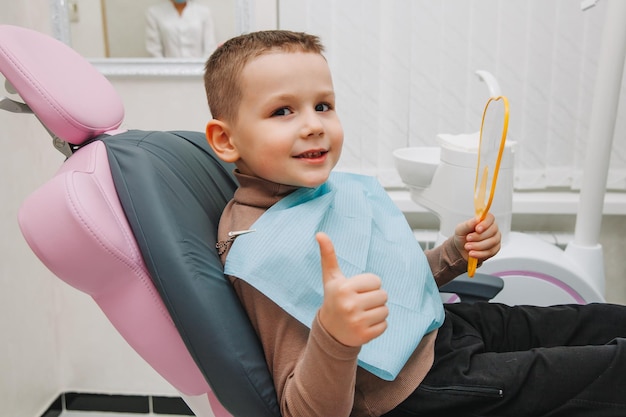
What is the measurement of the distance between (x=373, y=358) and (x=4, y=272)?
1353mm

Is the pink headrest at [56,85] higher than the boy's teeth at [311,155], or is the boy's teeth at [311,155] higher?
the pink headrest at [56,85]

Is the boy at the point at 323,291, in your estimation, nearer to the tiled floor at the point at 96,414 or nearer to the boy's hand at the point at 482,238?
the boy's hand at the point at 482,238

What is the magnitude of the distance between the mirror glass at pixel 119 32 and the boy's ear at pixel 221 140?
92cm

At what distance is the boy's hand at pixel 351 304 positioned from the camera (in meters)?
0.70

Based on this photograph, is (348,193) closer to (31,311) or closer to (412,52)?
(412,52)

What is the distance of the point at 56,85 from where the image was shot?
35.3 inches

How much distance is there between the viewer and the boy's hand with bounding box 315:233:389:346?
70 cm

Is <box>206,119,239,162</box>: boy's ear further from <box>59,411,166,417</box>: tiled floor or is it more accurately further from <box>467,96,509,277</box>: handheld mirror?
<box>59,411,166,417</box>: tiled floor

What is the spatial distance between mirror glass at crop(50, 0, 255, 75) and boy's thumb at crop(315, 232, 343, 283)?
1310mm

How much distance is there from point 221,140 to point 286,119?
0.14 meters

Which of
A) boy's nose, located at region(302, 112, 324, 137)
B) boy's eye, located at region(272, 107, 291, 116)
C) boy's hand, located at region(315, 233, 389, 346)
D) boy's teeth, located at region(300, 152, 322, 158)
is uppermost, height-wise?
boy's eye, located at region(272, 107, 291, 116)

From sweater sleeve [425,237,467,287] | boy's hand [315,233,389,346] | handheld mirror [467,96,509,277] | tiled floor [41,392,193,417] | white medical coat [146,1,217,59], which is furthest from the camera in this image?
tiled floor [41,392,193,417]

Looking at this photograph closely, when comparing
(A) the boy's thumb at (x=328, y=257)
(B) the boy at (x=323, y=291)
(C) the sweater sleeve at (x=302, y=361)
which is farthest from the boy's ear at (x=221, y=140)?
(A) the boy's thumb at (x=328, y=257)

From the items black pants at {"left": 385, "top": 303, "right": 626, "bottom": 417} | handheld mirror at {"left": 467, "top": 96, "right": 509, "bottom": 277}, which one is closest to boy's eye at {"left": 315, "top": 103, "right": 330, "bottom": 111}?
handheld mirror at {"left": 467, "top": 96, "right": 509, "bottom": 277}
